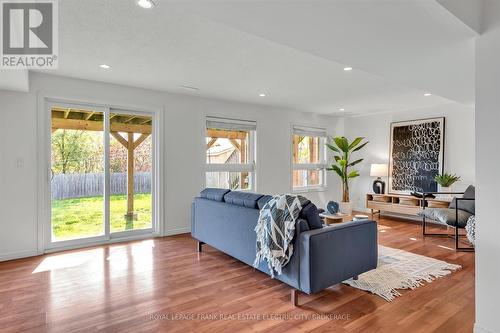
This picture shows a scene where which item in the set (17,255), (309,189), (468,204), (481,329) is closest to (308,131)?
(309,189)

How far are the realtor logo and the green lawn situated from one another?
1.83 meters

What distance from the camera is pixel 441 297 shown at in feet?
8.01

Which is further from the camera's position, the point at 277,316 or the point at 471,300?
the point at 471,300

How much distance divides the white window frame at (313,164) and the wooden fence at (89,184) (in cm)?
312

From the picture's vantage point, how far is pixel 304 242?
218 centimetres

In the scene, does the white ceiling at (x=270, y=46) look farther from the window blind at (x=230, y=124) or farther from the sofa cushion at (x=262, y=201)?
the sofa cushion at (x=262, y=201)

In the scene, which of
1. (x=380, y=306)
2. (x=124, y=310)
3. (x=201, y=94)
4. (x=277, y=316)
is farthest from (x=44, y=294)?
(x=201, y=94)

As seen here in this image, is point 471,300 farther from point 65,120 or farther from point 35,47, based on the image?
point 65,120

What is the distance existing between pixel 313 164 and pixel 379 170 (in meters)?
1.44

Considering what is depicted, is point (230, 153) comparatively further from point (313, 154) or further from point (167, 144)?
point (313, 154)

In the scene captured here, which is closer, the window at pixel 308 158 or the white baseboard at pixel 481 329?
the white baseboard at pixel 481 329

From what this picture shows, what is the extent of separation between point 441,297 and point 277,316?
1497mm

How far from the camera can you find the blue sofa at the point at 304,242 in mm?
2191

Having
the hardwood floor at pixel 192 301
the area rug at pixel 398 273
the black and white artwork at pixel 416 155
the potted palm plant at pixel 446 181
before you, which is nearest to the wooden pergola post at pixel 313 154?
the black and white artwork at pixel 416 155
